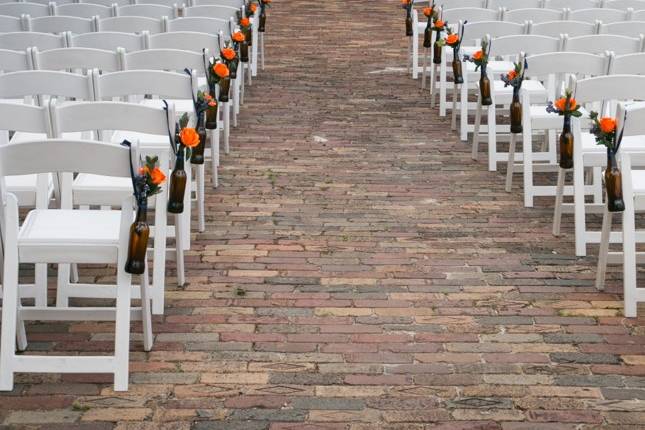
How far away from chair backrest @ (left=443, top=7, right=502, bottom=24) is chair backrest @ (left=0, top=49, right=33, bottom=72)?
4855 millimetres

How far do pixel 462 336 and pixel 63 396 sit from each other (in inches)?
87.9

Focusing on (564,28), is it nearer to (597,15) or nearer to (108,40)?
(597,15)

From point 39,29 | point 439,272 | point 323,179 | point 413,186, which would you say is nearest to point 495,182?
point 413,186

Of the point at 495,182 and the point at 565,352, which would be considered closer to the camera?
the point at 565,352

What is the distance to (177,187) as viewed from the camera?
567 centimetres

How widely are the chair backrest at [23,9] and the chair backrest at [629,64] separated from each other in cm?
633

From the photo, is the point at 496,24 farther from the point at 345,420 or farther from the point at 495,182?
the point at 345,420

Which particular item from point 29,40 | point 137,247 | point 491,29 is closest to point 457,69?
point 491,29

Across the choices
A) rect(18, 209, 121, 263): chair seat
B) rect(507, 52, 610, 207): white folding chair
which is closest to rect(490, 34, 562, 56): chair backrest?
rect(507, 52, 610, 207): white folding chair

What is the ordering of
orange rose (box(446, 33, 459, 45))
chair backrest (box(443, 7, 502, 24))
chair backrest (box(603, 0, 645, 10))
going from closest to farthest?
orange rose (box(446, 33, 459, 45)), chair backrest (box(443, 7, 502, 24)), chair backrest (box(603, 0, 645, 10))

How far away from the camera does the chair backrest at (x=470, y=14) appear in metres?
10.5

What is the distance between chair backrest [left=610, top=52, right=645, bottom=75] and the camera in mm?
7582

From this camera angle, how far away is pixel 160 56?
7.42m

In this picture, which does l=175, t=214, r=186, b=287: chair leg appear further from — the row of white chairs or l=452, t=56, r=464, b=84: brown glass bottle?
the row of white chairs
